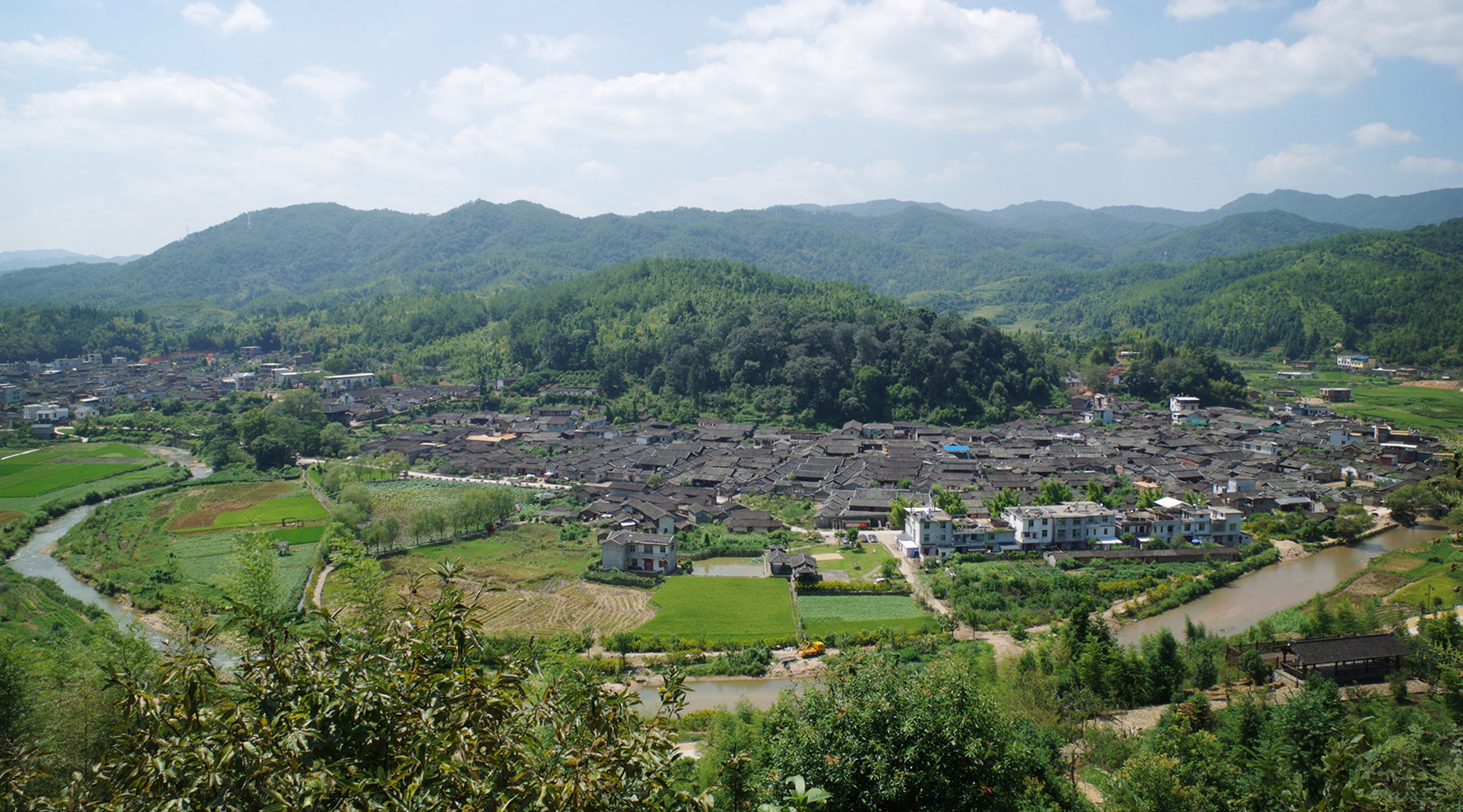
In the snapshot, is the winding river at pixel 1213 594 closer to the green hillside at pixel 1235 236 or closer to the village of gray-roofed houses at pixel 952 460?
the village of gray-roofed houses at pixel 952 460

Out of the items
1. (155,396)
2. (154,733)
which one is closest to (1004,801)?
(154,733)

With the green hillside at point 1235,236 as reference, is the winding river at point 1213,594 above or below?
below

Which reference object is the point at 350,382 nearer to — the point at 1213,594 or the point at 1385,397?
the point at 1213,594

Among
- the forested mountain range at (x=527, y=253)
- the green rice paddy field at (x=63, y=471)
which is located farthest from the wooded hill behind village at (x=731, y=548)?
the forested mountain range at (x=527, y=253)

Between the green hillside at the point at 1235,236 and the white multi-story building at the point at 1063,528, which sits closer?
the white multi-story building at the point at 1063,528

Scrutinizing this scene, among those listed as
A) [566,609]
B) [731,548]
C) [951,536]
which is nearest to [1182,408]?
[951,536]

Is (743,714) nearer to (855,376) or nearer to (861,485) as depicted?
(861,485)

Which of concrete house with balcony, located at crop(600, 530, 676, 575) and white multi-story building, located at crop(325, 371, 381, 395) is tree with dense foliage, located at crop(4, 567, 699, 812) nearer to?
concrete house with balcony, located at crop(600, 530, 676, 575)
